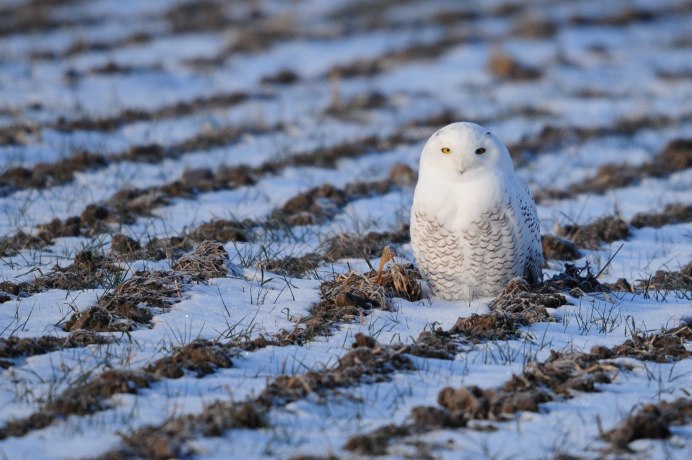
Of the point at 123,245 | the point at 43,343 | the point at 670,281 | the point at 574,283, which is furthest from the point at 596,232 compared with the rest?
the point at 43,343

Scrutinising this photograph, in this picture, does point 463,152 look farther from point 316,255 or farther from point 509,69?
point 509,69

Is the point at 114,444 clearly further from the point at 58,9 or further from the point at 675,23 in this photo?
the point at 675,23

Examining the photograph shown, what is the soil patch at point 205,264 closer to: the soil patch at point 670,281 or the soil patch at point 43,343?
the soil patch at point 43,343

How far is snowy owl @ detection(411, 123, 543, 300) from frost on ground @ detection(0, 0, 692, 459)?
0.17 metres

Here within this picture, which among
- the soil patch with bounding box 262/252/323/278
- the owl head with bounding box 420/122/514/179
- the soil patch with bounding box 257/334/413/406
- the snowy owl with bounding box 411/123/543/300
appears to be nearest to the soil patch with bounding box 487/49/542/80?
the soil patch with bounding box 262/252/323/278

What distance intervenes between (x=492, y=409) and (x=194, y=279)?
215cm

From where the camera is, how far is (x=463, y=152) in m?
5.04

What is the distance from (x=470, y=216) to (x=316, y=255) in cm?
160

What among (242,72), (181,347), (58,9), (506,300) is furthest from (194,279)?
(58,9)

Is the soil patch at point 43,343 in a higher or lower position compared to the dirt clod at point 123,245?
higher

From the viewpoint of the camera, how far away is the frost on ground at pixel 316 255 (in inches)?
151

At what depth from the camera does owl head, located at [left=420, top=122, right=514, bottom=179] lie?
504 cm

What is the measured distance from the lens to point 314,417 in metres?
3.88

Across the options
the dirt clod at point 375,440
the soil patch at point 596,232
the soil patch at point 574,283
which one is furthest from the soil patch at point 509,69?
the dirt clod at point 375,440
